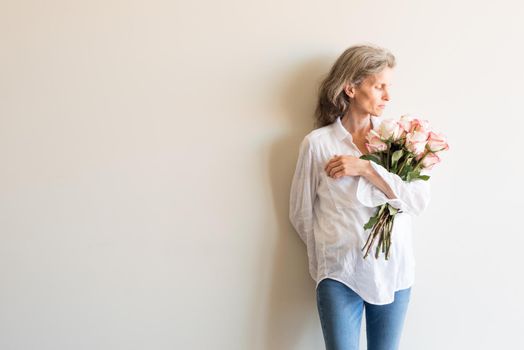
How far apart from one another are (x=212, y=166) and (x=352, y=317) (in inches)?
27.7

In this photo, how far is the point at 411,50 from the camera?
1.81 metres

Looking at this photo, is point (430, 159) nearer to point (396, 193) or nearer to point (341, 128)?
point (396, 193)

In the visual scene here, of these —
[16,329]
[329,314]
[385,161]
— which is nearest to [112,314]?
[16,329]

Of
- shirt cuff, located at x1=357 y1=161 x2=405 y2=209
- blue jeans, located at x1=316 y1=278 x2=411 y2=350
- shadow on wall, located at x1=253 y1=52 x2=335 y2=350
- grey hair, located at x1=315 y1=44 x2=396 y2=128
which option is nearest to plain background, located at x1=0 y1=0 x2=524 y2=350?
shadow on wall, located at x1=253 y1=52 x2=335 y2=350

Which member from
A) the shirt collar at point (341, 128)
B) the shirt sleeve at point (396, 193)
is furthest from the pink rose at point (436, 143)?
the shirt collar at point (341, 128)

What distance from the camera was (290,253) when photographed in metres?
1.82

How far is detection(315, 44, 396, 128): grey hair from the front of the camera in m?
1.64

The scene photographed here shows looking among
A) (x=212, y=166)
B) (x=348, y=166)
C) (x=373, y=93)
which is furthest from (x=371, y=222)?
(x=212, y=166)

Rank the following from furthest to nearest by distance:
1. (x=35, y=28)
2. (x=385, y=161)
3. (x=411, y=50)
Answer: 1. (x=411, y=50)
2. (x=35, y=28)
3. (x=385, y=161)

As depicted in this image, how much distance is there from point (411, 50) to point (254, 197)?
79 centimetres

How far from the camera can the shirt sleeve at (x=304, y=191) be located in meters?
1.69

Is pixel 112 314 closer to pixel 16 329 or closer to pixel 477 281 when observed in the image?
pixel 16 329

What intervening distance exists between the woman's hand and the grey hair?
0.69 feet

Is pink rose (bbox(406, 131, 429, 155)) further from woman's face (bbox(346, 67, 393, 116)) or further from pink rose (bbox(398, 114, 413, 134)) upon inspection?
woman's face (bbox(346, 67, 393, 116))
